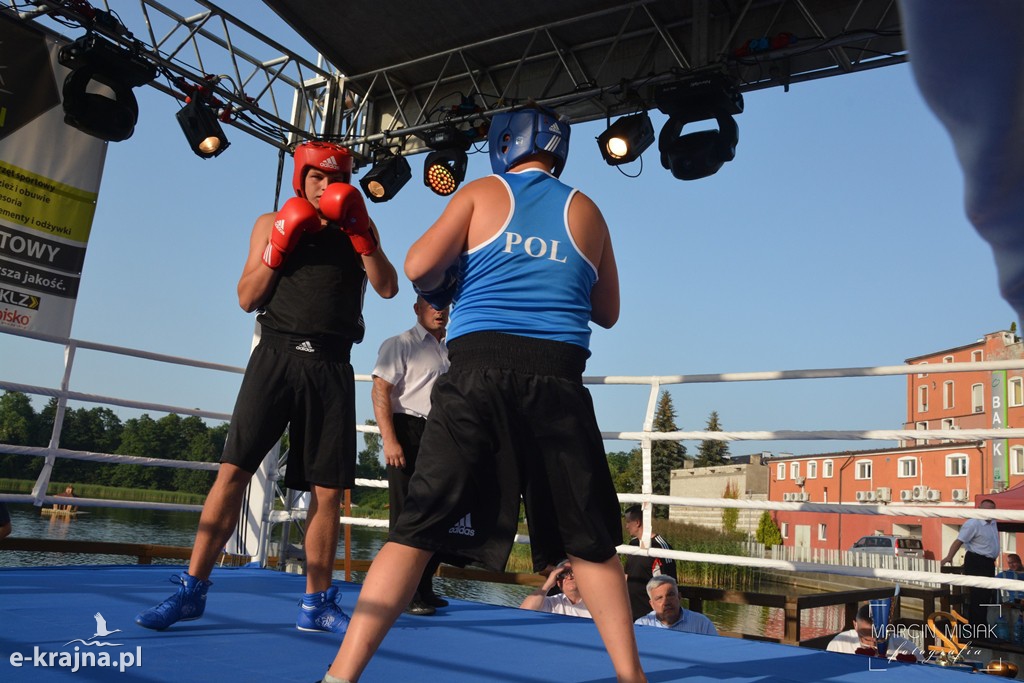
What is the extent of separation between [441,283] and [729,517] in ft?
146

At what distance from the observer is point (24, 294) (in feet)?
16.0

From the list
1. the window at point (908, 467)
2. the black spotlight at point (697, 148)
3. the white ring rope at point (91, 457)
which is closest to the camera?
the white ring rope at point (91, 457)

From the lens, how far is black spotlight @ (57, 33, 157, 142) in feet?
16.5

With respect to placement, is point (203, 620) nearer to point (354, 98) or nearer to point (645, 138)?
point (645, 138)

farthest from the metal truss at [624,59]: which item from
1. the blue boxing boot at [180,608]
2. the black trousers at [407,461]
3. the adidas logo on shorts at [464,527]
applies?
the adidas logo on shorts at [464,527]

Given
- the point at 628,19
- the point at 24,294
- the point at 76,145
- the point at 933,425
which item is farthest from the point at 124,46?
the point at 933,425

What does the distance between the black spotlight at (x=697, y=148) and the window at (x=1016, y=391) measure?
28.3 metres

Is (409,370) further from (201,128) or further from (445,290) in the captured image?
(201,128)

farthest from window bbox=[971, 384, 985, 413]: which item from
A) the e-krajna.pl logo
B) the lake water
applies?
the e-krajna.pl logo

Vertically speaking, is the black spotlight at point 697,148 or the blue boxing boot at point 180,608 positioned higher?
the black spotlight at point 697,148

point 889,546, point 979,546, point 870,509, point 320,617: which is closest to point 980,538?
point 979,546

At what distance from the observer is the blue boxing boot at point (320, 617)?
2.41 m

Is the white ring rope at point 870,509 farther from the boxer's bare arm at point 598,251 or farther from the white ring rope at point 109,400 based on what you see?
the white ring rope at point 109,400

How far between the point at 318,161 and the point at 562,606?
2381mm
